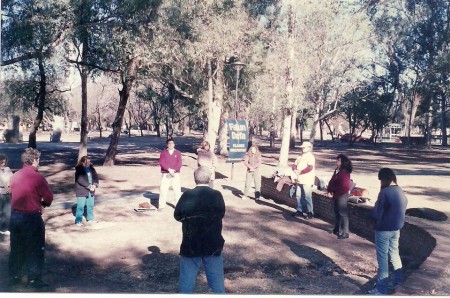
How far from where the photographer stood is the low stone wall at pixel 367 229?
6715mm

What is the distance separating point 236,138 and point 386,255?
1009 cm

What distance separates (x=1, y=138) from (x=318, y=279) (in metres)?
33.4

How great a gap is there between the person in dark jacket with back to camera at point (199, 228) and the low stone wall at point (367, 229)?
12.8 feet

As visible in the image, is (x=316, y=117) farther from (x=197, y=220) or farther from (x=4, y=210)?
(x=197, y=220)

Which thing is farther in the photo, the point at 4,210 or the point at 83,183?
the point at 83,183

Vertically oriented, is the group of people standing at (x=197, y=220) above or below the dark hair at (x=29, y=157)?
below

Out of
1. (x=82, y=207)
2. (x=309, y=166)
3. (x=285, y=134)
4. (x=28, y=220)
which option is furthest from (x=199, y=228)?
(x=285, y=134)

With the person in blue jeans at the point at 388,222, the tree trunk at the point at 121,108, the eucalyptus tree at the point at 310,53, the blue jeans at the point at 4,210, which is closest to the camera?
the person in blue jeans at the point at 388,222

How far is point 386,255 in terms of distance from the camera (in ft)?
16.5

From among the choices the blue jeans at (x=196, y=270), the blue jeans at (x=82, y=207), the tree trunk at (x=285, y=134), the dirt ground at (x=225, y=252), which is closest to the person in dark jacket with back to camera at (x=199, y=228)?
the blue jeans at (x=196, y=270)

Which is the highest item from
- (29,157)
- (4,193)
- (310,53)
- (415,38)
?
(415,38)

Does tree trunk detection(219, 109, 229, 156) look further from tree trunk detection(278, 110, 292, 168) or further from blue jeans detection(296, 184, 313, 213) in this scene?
blue jeans detection(296, 184, 313, 213)

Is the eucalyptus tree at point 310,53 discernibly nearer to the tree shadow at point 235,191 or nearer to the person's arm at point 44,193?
the tree shadow at point 235,191

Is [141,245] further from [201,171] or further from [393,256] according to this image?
[393,256]
